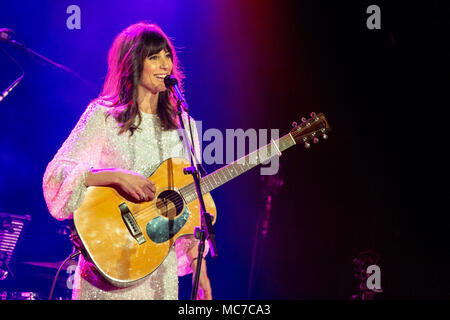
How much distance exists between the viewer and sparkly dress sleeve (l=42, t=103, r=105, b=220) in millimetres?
2264

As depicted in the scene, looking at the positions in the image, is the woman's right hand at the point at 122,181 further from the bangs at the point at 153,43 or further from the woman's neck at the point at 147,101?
the bangs at the point at 153,43

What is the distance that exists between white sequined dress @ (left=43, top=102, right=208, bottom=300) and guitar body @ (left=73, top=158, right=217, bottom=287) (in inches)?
3.0

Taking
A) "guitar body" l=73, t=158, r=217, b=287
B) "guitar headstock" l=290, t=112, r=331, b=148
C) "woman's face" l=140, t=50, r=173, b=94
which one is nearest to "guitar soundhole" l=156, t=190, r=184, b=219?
"guitar body" l=73, t=158, r=217, b=287

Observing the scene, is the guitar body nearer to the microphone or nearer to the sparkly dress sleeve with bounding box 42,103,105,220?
the sparkly dress sleeve with bounding box 42,103,105,220

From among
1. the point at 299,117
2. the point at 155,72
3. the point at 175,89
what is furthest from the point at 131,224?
the point at 299,117

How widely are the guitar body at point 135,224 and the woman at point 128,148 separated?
7cm

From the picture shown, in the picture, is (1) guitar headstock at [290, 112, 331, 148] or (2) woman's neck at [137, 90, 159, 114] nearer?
(2) woman's neck at [137, 90, 159, 114]

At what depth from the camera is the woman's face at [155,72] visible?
2752 millimetres

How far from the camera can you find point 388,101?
20.8 feet

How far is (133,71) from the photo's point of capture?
280 centimetres

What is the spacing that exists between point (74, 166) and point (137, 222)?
0.47m

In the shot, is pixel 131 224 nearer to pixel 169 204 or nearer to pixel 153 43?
pixel 169 204

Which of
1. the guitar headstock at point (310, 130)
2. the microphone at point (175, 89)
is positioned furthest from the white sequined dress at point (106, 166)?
the guitar headstock at point (310, 130)
